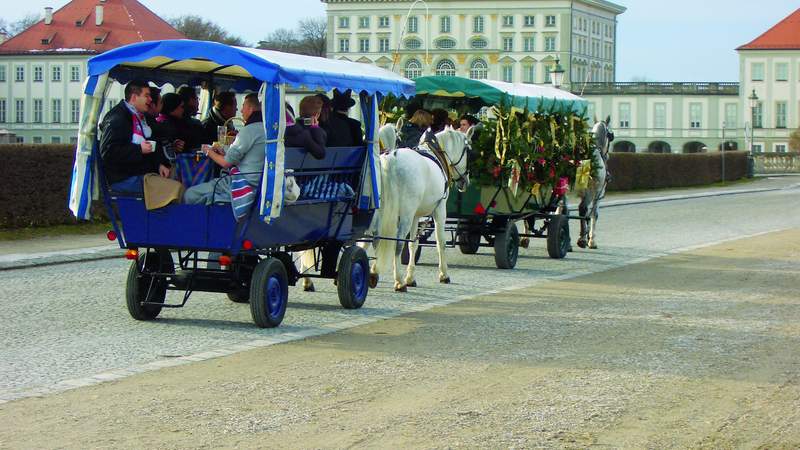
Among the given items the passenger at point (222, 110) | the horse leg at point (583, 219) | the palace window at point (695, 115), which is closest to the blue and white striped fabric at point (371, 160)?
the passenger at point (222, 110)

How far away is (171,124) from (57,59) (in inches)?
4028

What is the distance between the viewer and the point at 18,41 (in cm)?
11312

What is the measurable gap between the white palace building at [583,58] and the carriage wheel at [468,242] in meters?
108

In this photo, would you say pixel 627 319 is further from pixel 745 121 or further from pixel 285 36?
pixel 285 36

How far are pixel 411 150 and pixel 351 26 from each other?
445 feet

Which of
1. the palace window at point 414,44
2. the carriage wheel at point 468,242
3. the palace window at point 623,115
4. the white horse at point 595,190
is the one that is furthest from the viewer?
the palace window at point 414,44

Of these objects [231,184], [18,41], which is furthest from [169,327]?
[18,41]

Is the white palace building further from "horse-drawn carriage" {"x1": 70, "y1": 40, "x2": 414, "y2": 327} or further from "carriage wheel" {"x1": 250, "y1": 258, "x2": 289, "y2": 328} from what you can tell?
"carriage wheel" {"x1": 250, "y1": 258, "x2": 289, "y2": 328}

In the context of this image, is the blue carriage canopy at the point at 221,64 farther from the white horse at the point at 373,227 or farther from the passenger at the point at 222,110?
the white horse at the point at 373,227

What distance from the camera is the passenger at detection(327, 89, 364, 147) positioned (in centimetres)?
1450

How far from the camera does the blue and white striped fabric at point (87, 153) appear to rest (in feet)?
41.1

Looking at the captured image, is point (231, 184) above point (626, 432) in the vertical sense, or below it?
above

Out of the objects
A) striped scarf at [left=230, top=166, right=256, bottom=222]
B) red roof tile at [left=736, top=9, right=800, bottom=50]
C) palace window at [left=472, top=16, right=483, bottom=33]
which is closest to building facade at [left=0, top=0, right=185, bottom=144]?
palace window at [left=472, top=16, right=483, bottom=33]

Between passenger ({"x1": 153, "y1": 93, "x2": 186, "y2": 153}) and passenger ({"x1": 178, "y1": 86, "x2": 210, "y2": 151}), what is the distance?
0.15ft
